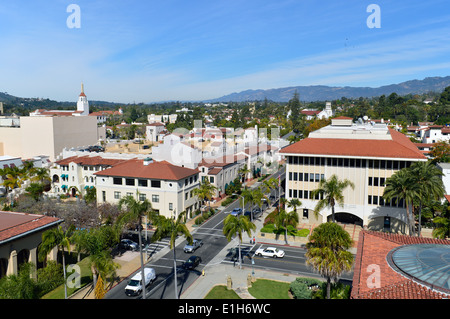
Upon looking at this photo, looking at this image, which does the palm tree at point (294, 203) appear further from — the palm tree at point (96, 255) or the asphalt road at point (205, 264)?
the palm tree at point (96, 255)

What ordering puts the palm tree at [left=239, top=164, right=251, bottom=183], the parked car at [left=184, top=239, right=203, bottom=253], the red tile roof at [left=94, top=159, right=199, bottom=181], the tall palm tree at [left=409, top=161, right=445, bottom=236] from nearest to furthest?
the tall palm tree at [left=409, top=161, right=445, bottom=236]
the parked car at [left=184, top=239, right=203, bottom=253]
the red tile roof at [left=94, top=159, right=199, bottom=181]
the palm tree at [left=239, top=164, right=251, bottom=183]

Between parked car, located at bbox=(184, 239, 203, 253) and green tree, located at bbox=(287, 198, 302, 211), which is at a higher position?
green tree, located at bbox=(287, 198, 302, 211)

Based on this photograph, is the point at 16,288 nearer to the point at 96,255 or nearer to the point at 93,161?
the point at 96,255

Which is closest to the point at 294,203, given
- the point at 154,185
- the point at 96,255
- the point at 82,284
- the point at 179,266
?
the point at 179,266

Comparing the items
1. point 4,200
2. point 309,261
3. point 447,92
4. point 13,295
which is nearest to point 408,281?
point 309,261

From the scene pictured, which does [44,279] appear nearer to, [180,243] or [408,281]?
[180,243]

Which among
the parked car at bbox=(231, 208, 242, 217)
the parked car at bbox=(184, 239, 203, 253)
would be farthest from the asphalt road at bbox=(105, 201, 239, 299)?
the parked car at bbox=(231, 208, 242, 217)

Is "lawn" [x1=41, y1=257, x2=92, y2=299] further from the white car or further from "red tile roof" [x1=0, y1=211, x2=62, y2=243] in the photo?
the white car

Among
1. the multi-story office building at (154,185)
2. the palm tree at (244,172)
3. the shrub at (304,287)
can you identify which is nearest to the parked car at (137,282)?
the shrub at (304,287)
